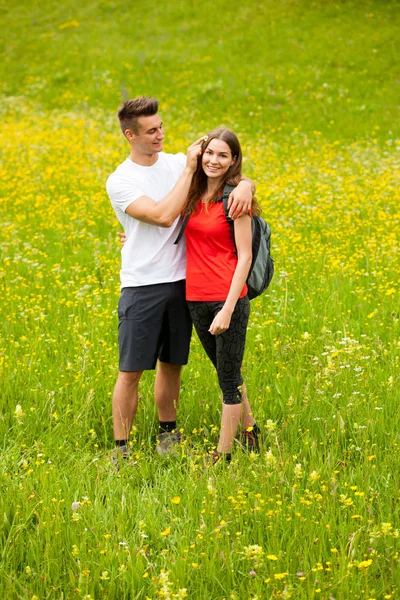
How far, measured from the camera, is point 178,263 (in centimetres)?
494

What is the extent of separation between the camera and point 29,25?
102 ft

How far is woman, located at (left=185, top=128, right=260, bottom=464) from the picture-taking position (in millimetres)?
4527

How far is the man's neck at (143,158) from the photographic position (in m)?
4.87

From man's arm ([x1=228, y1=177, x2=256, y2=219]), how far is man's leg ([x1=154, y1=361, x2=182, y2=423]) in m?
1.34

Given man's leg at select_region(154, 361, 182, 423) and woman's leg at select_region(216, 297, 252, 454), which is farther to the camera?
man's leg at select_region(154, 361, 182, 423)

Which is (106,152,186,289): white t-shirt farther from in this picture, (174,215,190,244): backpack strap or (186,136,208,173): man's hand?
(186,136,208,173): man's hand

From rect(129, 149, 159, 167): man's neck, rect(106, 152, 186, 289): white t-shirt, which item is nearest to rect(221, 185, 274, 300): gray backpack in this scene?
rect(106, 152, 186, 289): white t-shirt

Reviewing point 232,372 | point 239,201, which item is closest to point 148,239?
point 239,201

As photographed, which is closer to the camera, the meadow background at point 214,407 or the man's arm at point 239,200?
the meadow background at point 214,407

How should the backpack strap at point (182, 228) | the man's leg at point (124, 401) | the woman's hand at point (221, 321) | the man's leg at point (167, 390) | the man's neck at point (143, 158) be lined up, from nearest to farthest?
the woman's hand at point (221, 321), the backpack strap at point (182, 228), the man's neck at point (143, 158), the man's leg at point (124, 401), the man's leg at point (167, 390)

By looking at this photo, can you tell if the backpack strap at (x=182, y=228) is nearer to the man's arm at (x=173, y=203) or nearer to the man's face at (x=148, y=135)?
the man's arm at (x=173, y=203)

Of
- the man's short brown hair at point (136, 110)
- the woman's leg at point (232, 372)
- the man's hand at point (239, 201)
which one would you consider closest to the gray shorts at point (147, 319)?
the woman's leg at point (232, 372)

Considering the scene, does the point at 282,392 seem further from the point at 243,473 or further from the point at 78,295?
the point at 78,295

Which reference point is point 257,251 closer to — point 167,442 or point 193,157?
point 193,157
